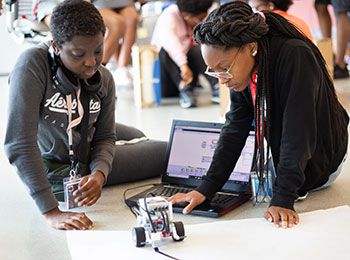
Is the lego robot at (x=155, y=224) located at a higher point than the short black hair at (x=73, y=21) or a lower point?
lower

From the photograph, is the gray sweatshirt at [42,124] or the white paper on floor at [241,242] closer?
the white paper on floor at [241,242]

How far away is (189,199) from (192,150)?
0.30m

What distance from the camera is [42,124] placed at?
68.2 inches

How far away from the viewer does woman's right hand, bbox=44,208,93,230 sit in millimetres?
1535

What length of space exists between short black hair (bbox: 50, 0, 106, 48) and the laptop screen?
482 millimetres

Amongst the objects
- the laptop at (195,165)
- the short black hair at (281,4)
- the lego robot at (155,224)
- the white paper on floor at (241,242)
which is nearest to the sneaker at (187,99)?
the short black hair at (281,4)

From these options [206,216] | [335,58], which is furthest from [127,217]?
[335,58]

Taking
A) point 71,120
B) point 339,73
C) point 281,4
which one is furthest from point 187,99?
point 71,120

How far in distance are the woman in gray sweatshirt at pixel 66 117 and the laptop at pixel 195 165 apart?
0.13 m

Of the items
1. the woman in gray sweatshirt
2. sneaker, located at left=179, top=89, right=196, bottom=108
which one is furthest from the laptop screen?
sneaker, located at left=179, top=89, right=196, bottom=108

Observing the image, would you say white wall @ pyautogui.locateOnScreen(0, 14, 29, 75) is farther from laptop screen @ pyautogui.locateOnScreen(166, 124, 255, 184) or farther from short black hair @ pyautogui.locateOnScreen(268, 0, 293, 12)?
laptop screen @ pyautogui.locateOnScreen(166, 124, 255, 184)

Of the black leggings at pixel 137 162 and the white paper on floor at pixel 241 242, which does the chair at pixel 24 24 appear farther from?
the white paper on floor at pixel 241 242

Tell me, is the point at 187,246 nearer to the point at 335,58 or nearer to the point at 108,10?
the point at 108,10

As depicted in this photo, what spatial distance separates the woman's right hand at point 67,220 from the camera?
154 cm
